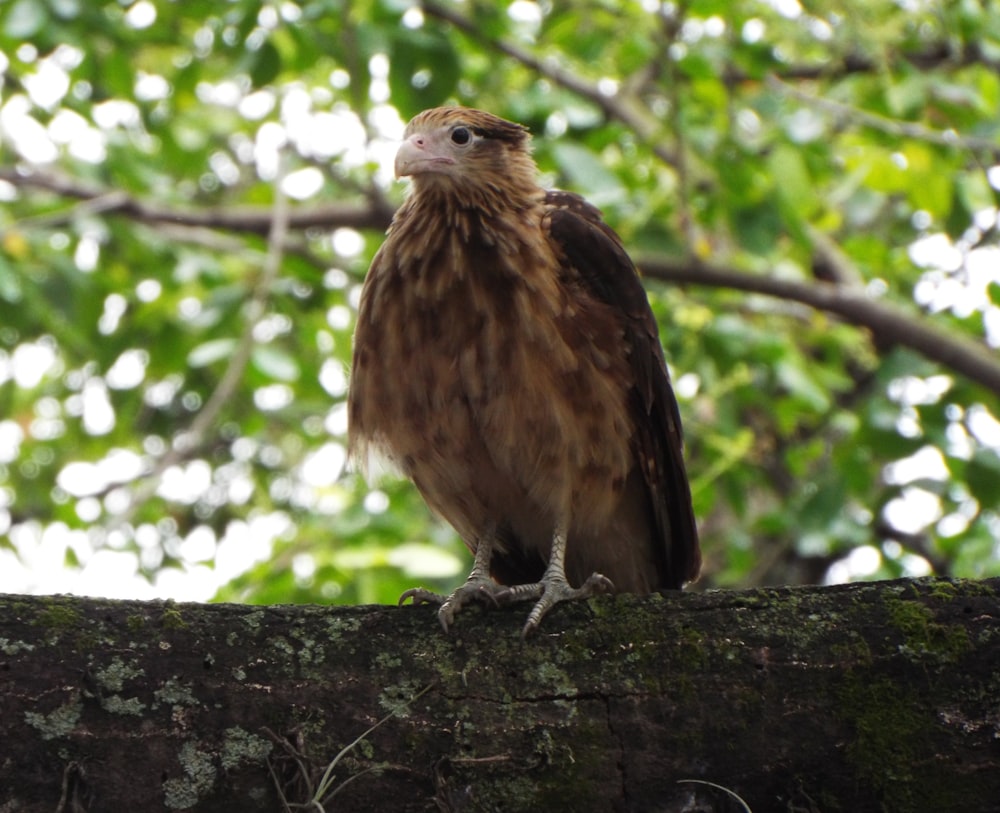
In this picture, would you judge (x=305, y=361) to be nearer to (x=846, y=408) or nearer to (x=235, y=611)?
(x=846, y=408)

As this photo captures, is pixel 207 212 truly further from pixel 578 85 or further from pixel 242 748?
pixel 242 748

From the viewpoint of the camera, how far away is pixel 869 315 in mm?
5035

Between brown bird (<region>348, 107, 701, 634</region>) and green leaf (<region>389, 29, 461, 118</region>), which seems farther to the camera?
green leaf (<region>389, 29, 461, 118</region>)

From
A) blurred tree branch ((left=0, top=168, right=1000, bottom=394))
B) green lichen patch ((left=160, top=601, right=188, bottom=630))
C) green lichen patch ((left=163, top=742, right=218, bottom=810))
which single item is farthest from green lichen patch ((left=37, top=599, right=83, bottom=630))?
blurred tree branch ((left=0, top=168, right=1000, bottom=394))

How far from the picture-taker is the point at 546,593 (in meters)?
2.77

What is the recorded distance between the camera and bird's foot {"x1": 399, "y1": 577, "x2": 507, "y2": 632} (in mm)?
2439

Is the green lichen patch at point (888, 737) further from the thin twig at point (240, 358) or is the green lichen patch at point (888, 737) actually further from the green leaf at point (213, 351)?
the green leaf at point (213, 351)

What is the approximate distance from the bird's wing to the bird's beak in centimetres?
36

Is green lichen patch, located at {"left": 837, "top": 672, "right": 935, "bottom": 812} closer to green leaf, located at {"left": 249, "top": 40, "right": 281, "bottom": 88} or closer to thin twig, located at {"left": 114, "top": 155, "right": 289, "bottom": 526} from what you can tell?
thin twig, located at {"left": 114, "top": 155, "right": 289, "bottom": 526}

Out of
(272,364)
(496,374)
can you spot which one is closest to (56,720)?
(496,374)

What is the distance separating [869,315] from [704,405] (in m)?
1.32

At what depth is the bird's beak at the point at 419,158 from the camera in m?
3.58

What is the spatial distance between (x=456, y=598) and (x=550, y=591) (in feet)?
1.00

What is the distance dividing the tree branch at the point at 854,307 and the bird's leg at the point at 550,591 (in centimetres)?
218
